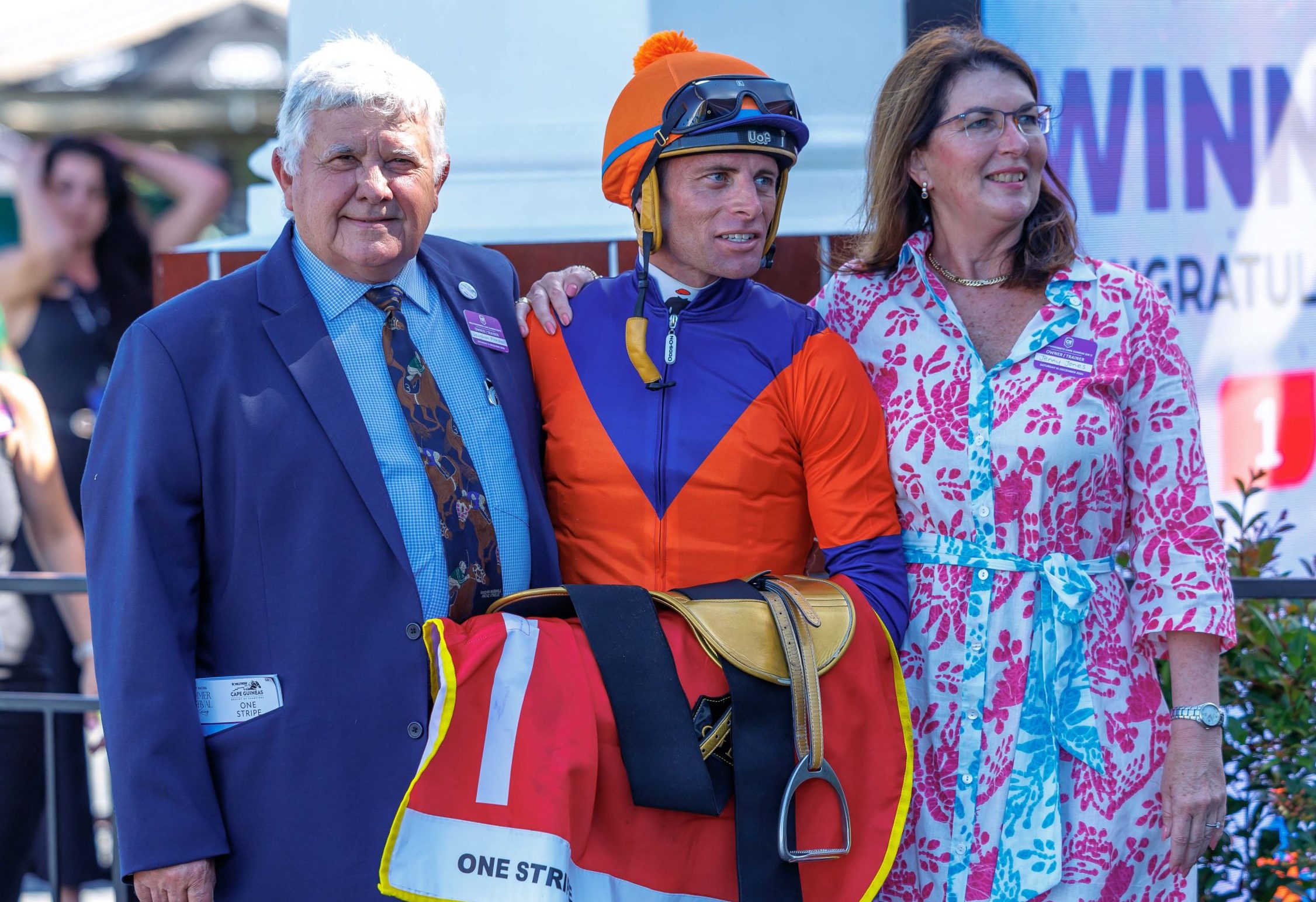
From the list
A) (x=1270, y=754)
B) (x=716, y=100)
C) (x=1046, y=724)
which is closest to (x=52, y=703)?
(x=716, y=100)

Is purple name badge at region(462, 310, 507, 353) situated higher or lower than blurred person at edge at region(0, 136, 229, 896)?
lower

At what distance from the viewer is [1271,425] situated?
3723 millimetres

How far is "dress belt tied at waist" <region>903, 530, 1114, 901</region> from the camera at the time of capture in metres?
2.13

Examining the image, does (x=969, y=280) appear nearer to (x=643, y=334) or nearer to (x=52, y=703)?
(x=643, y=334)

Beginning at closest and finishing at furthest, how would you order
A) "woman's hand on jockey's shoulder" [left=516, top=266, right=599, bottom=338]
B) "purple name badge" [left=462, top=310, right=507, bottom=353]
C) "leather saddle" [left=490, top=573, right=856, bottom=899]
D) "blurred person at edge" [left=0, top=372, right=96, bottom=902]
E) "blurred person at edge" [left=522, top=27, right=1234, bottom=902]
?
"leather saddle" [left=490, top=573, right=856, bottom=899], "blurred person at edge" [left=522, top=27, right=1234, bottom=902], "purple name badge" [left=462, top=310, right=507, bottom=353], "woman's hand on jockey's shoulder" [left=516, top=266, right=599, bottom=338], "blurred person at edge" [left=0, top=372, right=96, bottom=902]

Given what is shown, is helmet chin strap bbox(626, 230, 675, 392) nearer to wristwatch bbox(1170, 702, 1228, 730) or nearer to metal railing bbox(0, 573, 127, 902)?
wristwatch bbox(1170, 702, 1228, 730)

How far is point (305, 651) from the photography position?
1.96 m

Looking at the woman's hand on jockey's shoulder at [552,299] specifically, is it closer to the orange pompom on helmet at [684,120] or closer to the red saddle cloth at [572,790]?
the orange pompom on helmet at [684,120]

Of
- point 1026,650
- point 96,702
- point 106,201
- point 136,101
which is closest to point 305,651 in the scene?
point 1026,650

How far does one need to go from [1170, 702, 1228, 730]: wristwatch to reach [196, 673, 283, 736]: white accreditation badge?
153 cm

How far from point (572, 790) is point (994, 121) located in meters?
1.43

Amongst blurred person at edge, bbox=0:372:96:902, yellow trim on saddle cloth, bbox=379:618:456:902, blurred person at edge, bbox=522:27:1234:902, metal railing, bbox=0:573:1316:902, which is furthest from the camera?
blurred person at edge, bbox=0:372:96:902

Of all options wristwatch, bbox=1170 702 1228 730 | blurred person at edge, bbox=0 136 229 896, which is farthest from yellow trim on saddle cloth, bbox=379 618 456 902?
blurred person at edge, bbox=0 136 229 896

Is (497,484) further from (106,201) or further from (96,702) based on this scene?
(106,201)
